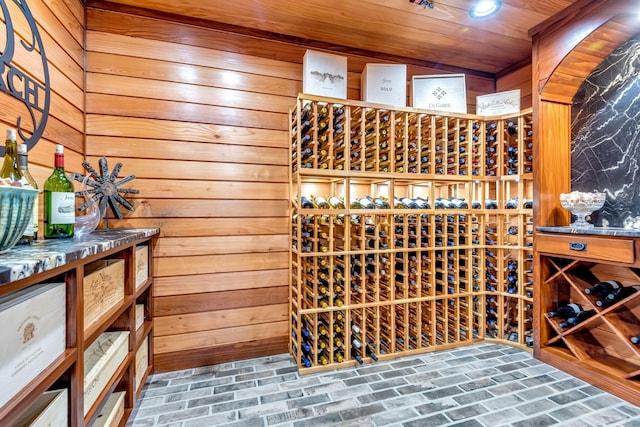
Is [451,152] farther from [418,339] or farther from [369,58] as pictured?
[418,339]

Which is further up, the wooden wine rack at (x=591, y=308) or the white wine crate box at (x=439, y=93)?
the white wine crate box at (x=439, y=93)

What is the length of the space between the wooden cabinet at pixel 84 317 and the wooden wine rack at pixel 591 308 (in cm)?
236

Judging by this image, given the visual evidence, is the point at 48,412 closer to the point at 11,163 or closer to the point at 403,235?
the point at 11,163

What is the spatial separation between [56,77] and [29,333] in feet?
4.57

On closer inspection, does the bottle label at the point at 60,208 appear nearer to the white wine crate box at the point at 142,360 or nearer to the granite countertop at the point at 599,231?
the white wine crate box at the point at 142,360

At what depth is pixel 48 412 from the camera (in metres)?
0.76

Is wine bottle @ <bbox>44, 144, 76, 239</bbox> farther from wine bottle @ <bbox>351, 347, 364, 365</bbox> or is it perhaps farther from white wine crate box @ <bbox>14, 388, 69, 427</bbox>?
wine bottle @ <bbox>351, 347, 364, 365</bbox>

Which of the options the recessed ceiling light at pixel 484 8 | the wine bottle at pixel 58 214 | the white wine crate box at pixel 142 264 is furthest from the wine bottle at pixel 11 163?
the recessed ceiling light at pixel 484 8

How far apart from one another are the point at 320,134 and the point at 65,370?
1.75 meters

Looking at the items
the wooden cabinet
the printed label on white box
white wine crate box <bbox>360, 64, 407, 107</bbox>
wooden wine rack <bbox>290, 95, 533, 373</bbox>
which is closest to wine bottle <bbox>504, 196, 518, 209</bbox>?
wooden wine rack <bbox>290, 95, 533, 373</bbox>

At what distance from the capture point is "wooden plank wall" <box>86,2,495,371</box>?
185 cm

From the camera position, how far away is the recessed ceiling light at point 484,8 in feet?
5.95

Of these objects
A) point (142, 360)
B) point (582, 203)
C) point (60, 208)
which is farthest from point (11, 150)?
point (582, 203)

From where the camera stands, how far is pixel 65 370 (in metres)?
0.81
